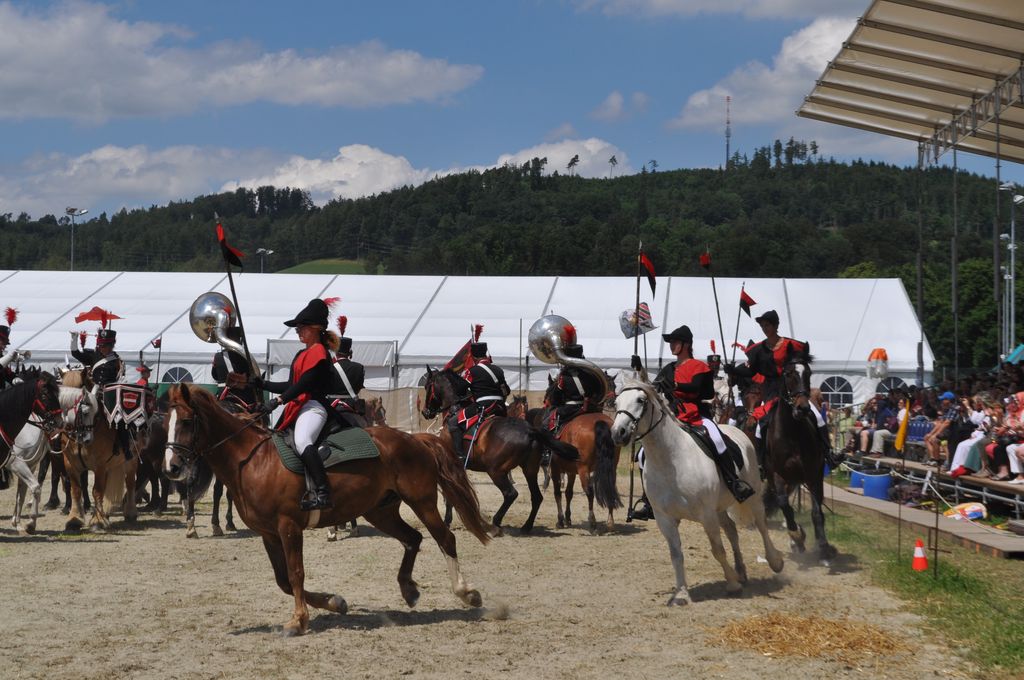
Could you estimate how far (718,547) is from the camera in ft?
33.7

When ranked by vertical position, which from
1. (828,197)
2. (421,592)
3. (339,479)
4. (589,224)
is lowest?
(421,592)

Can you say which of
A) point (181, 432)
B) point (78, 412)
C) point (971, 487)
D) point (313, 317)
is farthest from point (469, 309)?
point (181, 432)

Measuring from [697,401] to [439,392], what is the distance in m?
5.57

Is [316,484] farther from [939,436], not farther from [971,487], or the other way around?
[939,436]

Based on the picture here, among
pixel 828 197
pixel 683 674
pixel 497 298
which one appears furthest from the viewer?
pixel 828 197

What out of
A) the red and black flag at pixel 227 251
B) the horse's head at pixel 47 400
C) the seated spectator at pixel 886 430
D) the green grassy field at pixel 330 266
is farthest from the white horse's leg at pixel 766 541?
the green grassy field at pixel 330 266

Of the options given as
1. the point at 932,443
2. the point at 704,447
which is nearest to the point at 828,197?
the point at 932,443

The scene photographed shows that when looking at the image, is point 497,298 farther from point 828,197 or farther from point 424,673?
point 828,197

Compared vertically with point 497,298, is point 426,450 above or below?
below

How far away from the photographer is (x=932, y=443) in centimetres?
1950

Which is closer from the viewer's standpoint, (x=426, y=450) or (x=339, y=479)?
(x=339, y=479)

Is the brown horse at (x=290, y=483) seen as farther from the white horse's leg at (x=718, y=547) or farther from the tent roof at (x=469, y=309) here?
the tent roof at (x=469, y=309)

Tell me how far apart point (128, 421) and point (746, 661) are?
36.1ft

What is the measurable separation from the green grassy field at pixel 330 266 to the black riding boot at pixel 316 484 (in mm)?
91555
